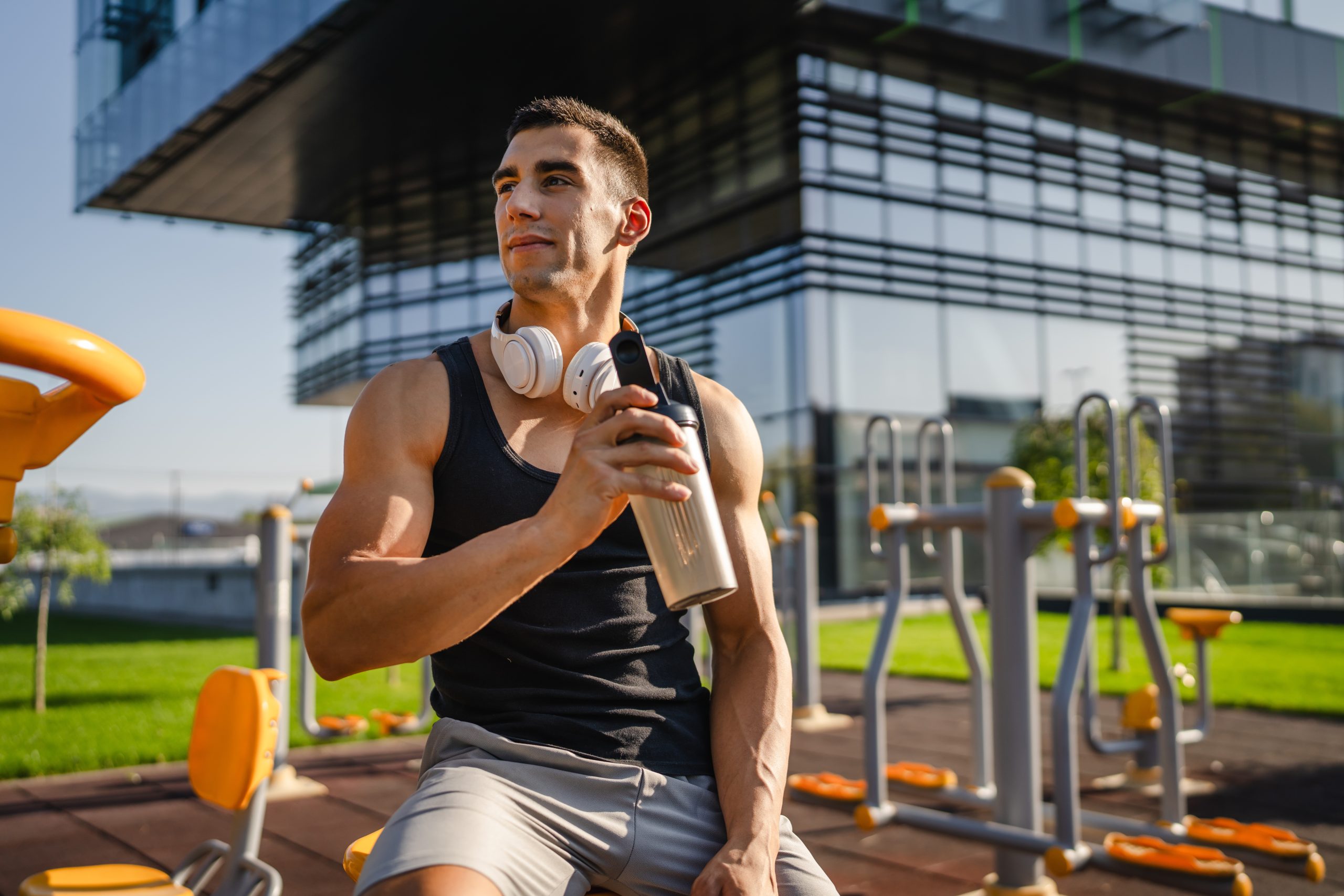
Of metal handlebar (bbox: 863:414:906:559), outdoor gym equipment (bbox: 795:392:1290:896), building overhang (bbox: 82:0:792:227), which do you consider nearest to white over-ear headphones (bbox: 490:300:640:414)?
outdoor gym equipment (bbox: 795:392:1290:896)

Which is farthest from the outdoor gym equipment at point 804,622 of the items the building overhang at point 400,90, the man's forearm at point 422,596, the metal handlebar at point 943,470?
the building overhang at point 400,90

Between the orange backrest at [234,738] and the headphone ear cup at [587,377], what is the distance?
1.20m

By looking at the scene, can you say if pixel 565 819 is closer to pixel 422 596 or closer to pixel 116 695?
pixel 422 596

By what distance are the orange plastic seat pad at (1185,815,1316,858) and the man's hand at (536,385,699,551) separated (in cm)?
295

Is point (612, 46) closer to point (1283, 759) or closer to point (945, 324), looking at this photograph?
point (945, 324)

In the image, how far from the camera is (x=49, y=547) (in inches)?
284

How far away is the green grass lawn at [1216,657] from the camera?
24.9ft

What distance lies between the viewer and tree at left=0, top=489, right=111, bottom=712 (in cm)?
→ 705

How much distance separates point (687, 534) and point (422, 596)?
0.34 m

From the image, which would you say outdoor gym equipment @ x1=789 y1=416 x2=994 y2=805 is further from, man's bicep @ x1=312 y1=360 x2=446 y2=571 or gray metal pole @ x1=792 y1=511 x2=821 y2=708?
man's bicep @ x1=312 y1=360 x2=446 y2=571

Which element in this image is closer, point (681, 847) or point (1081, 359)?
point (681, 847)

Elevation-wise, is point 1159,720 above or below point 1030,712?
below

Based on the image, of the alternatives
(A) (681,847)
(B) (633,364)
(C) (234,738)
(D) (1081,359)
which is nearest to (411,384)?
(B) (633,364)

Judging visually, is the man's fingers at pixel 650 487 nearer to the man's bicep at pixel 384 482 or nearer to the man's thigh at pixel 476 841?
the man's bicep at pixel 384 482
